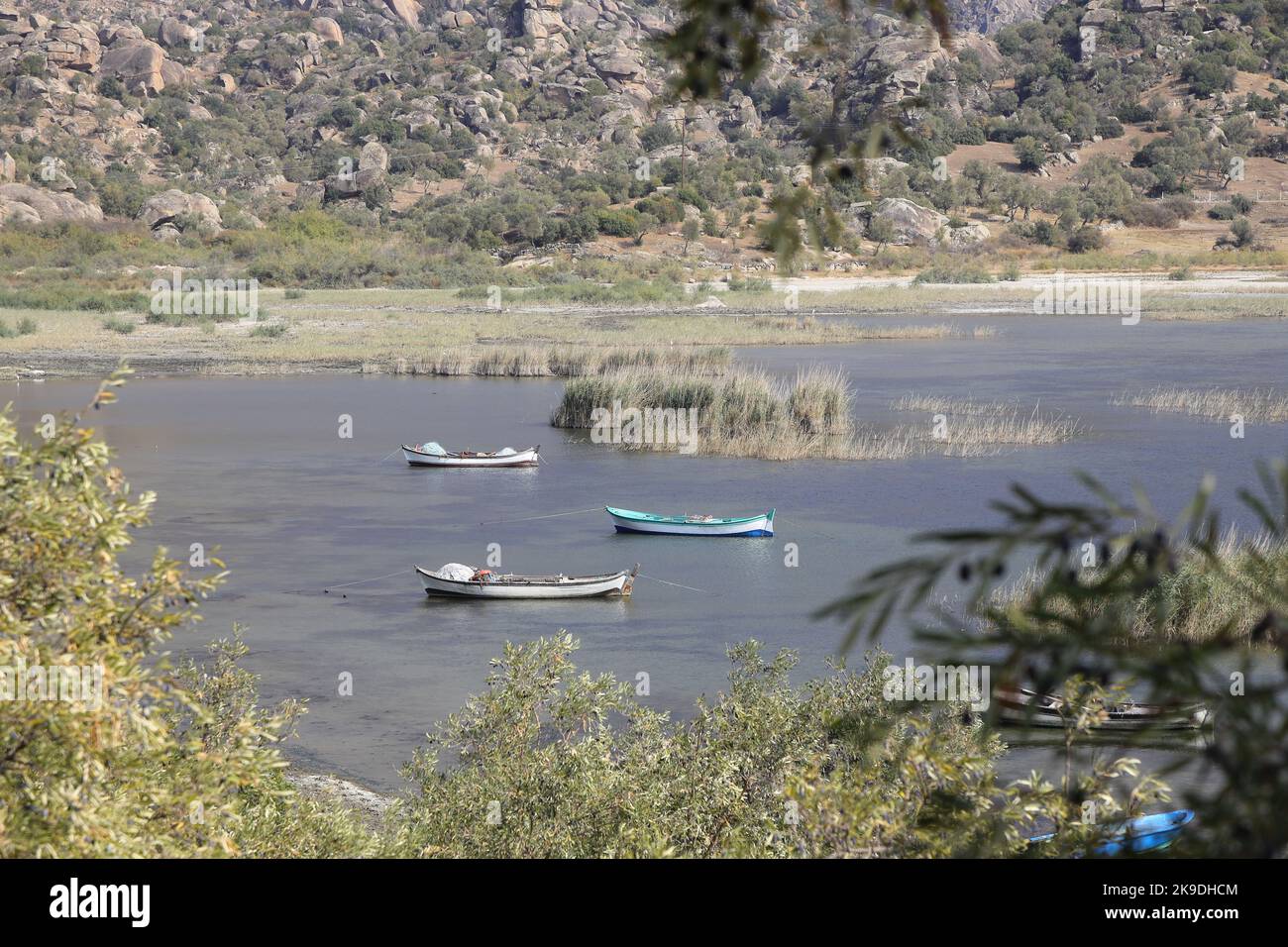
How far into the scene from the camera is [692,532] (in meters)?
22.8

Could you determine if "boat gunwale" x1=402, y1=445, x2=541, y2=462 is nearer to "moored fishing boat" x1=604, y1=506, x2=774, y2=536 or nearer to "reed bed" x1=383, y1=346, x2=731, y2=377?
"moored fishing boat" x1=604, y1=506, x2=774, y2=536

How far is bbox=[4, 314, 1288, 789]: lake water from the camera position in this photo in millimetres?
15883

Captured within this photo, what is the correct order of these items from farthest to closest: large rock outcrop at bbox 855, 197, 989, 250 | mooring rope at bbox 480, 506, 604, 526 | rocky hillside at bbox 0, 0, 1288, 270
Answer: rocky hillside at bbox 0, 0, 1288, 270 < large rock outcrop at bbox 855, 197, 989, 250 < mooring rope at bbox 480, 506, 604, 526

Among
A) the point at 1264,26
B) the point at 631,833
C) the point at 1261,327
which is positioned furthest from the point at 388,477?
the point at 1264,26

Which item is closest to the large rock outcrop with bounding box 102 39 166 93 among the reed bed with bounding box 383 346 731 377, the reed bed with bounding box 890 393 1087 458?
the reed bed with bounding box 383 346 731 377

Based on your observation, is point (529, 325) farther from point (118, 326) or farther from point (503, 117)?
point (503, 117)

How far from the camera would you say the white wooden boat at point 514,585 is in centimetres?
1880

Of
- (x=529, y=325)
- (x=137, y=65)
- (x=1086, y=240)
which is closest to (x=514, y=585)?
(x=529, y=325)

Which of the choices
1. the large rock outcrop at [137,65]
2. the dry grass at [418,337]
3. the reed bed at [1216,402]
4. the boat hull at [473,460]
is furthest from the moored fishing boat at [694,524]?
the large rock outcrop at [137,65]

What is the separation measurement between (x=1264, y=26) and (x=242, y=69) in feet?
285

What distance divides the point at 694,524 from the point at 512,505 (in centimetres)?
428

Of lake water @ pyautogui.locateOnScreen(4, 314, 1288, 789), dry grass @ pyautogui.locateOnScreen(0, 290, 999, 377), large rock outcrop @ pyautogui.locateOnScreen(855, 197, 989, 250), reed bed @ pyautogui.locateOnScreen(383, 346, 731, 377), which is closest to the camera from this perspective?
lake water @ pyautogui.locateOnScreen(4, 314, 1288, 789)

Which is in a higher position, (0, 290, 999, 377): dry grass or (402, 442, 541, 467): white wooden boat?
(0, 290, 999, 377): dry grass

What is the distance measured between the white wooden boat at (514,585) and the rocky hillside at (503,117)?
212ft
